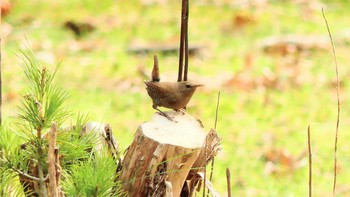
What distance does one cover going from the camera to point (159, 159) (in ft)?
6.11

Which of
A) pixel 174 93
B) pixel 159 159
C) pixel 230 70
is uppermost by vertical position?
pixel 230 70

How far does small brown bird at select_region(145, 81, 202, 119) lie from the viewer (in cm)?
202

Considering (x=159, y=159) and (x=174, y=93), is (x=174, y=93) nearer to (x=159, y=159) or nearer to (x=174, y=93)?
(x=174, y=93)

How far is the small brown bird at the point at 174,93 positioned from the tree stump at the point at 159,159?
0.35ft

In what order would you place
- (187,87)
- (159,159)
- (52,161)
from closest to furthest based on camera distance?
(52,161), (159,159), (187,87)

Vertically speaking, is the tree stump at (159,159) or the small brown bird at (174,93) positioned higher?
the small brown bird at (174,93)

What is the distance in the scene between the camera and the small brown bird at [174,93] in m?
2.02

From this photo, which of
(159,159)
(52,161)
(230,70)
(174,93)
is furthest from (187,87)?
(230,70)

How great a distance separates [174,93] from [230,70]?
183 inches

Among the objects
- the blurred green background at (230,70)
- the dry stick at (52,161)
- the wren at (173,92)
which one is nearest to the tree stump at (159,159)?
the wren at (173,92)

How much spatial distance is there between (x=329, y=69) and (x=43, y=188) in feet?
16.2

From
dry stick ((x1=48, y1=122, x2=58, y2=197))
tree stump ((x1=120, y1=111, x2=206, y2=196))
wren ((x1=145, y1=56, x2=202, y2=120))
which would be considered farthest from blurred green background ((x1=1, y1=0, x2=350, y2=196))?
dry stick ((x1=48, y1=122, x2=58, y2=197))

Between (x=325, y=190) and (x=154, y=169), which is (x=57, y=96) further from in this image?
(x=325, y=190)

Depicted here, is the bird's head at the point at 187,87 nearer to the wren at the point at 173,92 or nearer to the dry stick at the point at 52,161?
the wren at the point at 173,92
